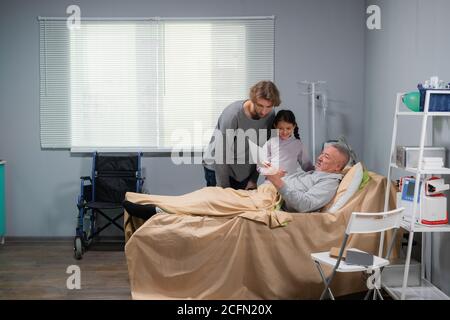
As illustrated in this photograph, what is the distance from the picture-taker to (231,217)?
344 cm

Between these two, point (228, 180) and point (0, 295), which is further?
point (228, 180)

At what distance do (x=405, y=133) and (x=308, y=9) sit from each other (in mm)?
1685

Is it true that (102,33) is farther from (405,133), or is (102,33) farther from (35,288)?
(405,133)

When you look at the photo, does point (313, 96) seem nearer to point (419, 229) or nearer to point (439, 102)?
point (439, 102)

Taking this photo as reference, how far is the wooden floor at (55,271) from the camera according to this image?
372cm

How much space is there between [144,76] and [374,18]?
2.08m

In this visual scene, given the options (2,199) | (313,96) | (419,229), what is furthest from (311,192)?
(2,199)

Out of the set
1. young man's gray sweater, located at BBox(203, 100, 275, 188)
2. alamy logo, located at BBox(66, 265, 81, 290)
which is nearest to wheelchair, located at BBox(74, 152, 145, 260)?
alamy logo, located at BBox(66, 265, 81, 290)

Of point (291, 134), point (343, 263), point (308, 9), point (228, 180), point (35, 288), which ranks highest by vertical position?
point (308, 9)

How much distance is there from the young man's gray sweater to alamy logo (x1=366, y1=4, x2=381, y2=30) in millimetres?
1386

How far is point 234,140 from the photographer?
13.0 feet

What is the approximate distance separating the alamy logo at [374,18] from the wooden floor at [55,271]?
285 cm
